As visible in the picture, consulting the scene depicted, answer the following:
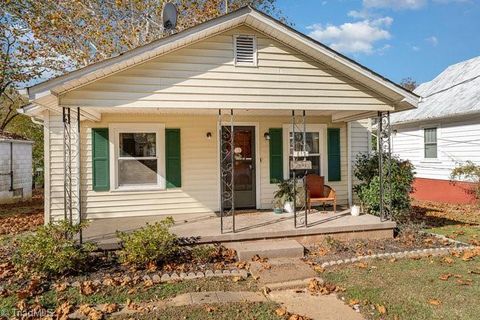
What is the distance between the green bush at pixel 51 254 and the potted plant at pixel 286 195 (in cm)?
450

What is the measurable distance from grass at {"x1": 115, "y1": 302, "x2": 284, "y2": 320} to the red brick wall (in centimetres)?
997

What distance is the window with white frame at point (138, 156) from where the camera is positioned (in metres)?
8.28

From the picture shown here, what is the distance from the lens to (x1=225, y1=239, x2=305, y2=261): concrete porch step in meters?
5.82

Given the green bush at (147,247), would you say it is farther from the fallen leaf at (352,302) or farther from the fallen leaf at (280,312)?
the fallen leaf at (352,302)

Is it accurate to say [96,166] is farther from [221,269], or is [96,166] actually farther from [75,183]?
[221,269]

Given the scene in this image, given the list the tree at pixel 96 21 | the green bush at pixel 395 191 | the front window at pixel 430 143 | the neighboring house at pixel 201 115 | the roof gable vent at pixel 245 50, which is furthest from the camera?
the tree at pixel 96 21

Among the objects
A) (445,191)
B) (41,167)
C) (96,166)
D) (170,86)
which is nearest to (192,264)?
(170,86)

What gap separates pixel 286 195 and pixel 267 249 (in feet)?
8.62

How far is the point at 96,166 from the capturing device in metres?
Result: 8.14

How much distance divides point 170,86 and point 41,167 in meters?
18.0

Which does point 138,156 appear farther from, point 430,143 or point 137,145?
point 430,143

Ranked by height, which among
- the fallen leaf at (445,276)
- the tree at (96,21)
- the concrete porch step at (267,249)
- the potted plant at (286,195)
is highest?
the tree at (96,21)

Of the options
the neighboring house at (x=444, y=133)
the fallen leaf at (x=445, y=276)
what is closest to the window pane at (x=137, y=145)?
the fallen leaf at (x=445, y=276)

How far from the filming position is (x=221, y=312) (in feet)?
13.0
